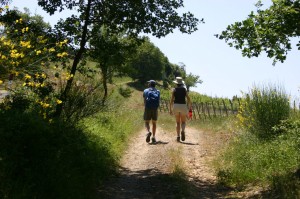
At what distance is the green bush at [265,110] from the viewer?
10.1m

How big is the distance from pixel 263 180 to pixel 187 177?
6.08 feet

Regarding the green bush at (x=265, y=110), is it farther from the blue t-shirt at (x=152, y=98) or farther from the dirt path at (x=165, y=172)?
the blue t-shirt at (x=152, y=98)

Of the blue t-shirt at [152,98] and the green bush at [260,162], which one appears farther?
the blue t-shirt at [152,98]

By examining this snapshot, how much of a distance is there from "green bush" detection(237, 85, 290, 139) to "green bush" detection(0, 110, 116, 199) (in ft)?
18.4

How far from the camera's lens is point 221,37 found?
24.3 feet

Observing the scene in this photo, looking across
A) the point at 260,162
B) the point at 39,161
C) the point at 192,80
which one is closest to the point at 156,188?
the point at 260,162

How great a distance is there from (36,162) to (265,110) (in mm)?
7216

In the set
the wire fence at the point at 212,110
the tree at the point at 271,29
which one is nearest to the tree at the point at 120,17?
the tree at the point at 271,29

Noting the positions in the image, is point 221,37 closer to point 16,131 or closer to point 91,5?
point 91,5

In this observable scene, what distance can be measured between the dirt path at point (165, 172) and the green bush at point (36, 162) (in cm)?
93

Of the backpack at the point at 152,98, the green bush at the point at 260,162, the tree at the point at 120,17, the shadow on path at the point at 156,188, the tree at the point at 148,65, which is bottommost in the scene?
the shadow on path at the point at 156,188

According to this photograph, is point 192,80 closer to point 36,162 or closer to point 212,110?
point 212,110

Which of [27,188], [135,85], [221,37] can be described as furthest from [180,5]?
[135,85]

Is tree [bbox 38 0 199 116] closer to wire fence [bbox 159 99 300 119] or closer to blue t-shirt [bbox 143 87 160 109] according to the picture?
blue t-shirt [bbox 143 87 160 109]
